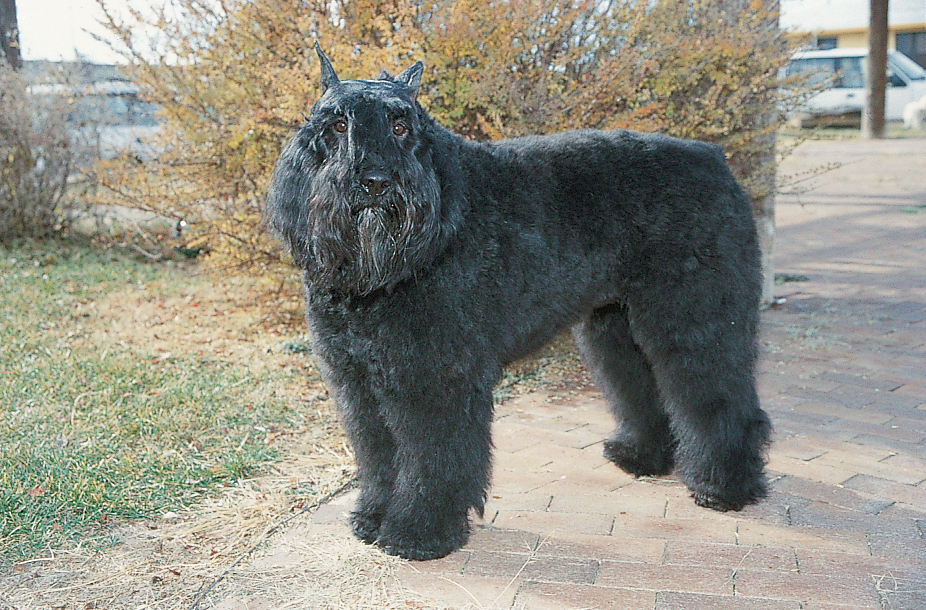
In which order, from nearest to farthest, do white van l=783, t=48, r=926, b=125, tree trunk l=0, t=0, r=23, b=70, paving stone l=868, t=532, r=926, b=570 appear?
paving stone l=868, t=532, r=926, b=570, tree trunk l=0, t=0, r=23, b=70, white van l=783, t=48, r=926, b=125

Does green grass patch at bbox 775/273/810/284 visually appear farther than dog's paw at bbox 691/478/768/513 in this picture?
Yes

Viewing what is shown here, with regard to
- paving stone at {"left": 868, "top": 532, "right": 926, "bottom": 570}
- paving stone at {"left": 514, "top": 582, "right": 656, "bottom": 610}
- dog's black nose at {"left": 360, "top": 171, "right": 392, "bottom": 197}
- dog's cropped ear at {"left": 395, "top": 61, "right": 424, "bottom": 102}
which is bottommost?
paving stone at {"left": 514, "top": 582, "right": 656, "bottom": 610}

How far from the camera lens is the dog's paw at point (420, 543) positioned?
10.7 ft

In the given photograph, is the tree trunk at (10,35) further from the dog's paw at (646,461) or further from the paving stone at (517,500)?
the dog's paw at (646,461)

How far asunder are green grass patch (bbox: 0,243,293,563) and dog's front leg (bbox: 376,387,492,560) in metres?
1.18

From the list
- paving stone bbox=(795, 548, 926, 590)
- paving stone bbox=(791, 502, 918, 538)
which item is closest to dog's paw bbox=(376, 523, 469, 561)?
paving stone bbox=(795, 548, 926, 590)

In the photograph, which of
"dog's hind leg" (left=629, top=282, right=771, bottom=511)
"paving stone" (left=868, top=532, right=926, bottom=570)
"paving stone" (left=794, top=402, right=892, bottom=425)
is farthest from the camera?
"paving stone" (left=794, top=402, right=892, bottom=425)

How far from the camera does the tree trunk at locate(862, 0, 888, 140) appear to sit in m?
18.6

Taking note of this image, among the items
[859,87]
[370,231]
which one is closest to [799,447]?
[370,231]

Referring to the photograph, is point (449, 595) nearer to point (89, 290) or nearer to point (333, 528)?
point (333, 528)

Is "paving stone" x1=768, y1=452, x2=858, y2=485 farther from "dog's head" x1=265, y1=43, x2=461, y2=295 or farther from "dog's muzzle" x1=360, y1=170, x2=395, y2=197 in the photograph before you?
"dog's muzzle" x1=360, y1=170, x2=395, y2=197

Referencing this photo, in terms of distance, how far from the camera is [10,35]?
31.0 ft

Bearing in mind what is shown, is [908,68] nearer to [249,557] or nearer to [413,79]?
[413,79]

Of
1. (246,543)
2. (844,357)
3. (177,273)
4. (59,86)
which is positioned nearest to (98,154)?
(59,86)
